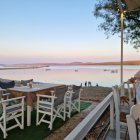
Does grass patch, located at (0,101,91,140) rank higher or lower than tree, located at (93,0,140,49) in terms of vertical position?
lower

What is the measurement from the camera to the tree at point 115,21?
26.6ft

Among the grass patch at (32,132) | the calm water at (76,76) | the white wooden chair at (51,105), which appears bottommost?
the grass patch at (32,132)

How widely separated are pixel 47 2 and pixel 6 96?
710cm

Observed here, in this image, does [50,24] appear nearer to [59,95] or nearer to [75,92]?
[75,92]

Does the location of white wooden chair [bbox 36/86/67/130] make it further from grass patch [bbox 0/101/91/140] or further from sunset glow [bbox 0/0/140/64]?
sunset glow [bbox 0/0/140/64]

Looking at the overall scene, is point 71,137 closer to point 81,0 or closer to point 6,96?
point 6,96

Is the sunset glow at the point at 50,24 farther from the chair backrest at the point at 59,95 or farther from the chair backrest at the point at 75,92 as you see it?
the chair backrest at the point at 59,95

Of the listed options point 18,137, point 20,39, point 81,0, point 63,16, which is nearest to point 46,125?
point 18,137

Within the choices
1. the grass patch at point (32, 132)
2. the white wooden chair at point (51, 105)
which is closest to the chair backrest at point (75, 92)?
the white wooden chair at point (51, 105)

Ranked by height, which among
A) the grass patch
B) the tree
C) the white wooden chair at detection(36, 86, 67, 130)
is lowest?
the grass patch

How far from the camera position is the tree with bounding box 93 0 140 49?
810 cm

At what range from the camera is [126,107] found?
10.00 ft

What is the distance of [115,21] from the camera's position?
859 cm

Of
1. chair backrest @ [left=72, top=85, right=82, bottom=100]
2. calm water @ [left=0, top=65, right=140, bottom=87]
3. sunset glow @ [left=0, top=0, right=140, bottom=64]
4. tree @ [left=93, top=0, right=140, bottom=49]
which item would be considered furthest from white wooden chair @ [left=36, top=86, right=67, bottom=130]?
calm water @ [left=0, top=65, right=140, bottom=87]
